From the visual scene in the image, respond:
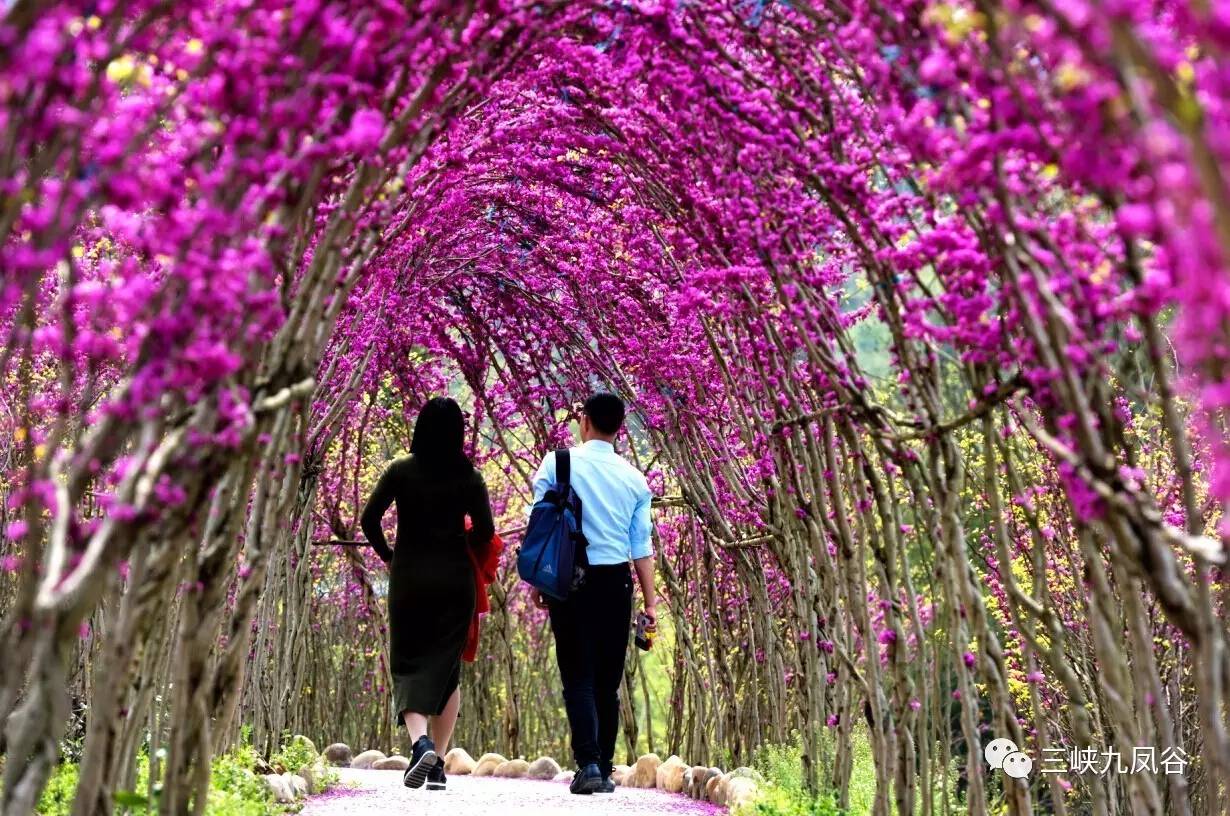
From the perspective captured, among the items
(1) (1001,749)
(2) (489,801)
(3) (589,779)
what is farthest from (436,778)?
(1) (1001,749)

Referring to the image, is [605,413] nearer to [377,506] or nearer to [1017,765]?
[377,506]

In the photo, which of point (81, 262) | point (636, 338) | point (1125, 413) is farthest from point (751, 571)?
point (81, 262)

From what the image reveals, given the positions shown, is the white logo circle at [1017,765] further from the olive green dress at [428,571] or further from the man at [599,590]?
the olive green dress at [428,571]

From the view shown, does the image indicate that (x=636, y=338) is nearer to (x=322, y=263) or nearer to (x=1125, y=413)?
(x=1125, y=413)

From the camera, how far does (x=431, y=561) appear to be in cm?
618

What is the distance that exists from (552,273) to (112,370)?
2766 millimetres

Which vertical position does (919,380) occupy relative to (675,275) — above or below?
below

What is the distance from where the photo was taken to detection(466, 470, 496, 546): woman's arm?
20.1 feet

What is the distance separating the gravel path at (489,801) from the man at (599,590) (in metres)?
0.27

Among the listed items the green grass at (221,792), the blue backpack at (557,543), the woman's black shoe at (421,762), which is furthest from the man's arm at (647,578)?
the green grass at (221,792)

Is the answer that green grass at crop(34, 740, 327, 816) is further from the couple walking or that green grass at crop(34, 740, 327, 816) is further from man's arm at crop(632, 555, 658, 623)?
man's arm at crop(632, 555, 658, 623)

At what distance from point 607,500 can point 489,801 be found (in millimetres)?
1497

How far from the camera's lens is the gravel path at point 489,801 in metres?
5.81

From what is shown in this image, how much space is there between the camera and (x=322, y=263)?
313 cm
